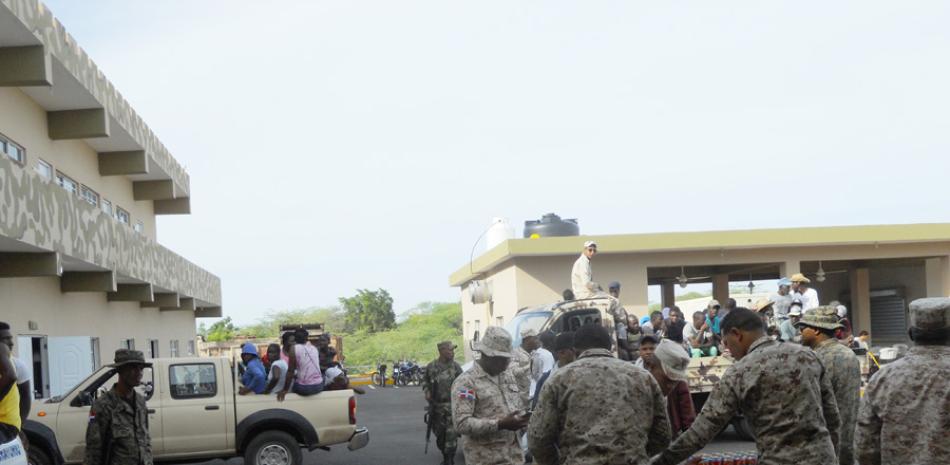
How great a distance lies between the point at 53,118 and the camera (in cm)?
1952

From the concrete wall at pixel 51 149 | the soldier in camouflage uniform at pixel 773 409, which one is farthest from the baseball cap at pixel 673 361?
the concrete wall at pixel 51 149

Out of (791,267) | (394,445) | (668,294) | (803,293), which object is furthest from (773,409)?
(668,294)

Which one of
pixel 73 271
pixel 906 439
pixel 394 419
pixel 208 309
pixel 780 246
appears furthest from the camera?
pixel 208 309

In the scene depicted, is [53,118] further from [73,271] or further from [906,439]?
[906,439]

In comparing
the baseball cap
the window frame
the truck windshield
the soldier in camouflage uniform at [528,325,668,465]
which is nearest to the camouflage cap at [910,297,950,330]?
the soldier in camouflage uniform at [528,325,668,465]

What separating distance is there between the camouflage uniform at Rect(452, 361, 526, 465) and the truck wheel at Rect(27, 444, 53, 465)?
778 cm

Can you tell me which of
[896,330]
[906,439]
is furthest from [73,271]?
[896,330]

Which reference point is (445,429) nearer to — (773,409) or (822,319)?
(822,319)

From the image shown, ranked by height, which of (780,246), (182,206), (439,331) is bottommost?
(439,331)

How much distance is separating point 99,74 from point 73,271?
3.58 metres

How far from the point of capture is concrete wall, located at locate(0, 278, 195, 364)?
55.3 feet

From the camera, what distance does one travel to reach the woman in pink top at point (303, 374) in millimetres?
13523

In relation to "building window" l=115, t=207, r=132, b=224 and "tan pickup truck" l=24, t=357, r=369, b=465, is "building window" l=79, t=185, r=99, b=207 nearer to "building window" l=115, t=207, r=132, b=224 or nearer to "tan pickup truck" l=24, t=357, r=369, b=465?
"building window" l=115, t=207, r=132, b=224

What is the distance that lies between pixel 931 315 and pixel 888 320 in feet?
96.4
